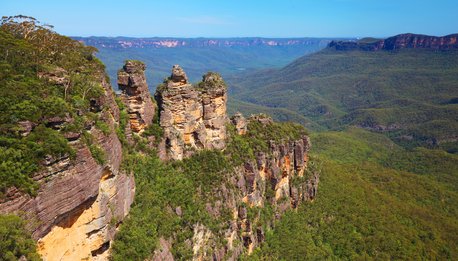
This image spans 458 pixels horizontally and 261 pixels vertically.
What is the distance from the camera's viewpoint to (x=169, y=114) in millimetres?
40625

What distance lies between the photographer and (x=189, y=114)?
4191 centimetres

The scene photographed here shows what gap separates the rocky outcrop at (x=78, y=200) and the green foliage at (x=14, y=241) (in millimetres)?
729

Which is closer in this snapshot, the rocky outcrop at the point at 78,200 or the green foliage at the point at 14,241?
the green foliage at the point at 14,241

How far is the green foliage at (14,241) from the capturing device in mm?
16859

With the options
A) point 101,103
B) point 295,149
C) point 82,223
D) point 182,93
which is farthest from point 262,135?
point 82,223

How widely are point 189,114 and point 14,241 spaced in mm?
26422

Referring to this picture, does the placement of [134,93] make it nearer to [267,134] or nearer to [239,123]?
[239,123]

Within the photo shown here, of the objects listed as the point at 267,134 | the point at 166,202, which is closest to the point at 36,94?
the point at 166,202

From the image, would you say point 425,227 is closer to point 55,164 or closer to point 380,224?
point 380,224

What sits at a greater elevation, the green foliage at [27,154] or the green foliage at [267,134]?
the green foliage at [27,154]

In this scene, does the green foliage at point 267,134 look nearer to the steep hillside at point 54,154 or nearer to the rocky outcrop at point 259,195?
the rocky outcrop at point 259,195

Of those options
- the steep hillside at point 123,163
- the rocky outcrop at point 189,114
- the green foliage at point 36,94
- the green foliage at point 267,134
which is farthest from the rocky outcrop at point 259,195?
the green foliage at point 36,94

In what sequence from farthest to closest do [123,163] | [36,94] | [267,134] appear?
[267,134] → [123,163] → [36,94]

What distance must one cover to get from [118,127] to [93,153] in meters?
9.70
